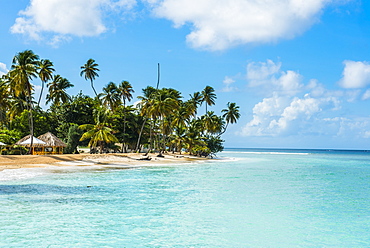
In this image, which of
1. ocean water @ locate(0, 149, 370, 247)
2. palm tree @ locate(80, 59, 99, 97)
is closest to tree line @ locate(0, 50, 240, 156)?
palm tree @ locate(80, 59, 99, 97)

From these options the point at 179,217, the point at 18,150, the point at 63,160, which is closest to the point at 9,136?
the point at 18,150

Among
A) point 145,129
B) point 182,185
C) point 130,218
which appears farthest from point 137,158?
point 130,218

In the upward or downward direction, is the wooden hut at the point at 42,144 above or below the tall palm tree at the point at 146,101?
below

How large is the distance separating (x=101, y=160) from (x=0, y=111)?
16234 mm

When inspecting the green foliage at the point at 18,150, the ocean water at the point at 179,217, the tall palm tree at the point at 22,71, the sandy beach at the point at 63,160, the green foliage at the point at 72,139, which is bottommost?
the ocean water at the point at 179,217

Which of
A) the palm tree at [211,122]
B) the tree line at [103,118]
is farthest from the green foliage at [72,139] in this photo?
the palm tree at [211,122]

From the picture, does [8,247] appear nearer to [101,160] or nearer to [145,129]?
[101,160]

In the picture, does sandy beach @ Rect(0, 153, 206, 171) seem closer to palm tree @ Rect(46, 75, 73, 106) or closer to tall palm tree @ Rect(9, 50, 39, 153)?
tall palm tree @ Rect(9, 50, 39, 153)

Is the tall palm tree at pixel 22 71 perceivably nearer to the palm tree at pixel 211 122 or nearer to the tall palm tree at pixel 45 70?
the tall palm tree at pixel 45 70

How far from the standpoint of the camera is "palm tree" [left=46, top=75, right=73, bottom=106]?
60.0 metres

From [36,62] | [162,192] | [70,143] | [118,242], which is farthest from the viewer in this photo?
[70,143]

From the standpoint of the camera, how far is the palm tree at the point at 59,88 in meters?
60.0

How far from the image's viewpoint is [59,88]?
62156mm

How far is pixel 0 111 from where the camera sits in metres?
45.8
